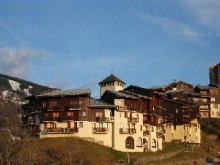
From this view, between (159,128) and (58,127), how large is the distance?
2594cm

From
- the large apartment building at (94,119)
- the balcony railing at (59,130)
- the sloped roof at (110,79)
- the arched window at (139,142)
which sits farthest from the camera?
the sloped roof at (110,79)

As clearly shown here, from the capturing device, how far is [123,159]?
280 ft

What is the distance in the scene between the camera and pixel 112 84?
116 metres

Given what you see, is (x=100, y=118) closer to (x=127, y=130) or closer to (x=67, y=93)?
(x=127, y=130)

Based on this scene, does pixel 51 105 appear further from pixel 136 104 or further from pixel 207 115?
pixel 207 115

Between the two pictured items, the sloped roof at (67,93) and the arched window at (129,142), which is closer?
the sloped roof at (67,93)

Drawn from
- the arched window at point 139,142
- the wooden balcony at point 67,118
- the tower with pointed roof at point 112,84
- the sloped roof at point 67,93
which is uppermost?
the tower with pointed roof at point 112,84

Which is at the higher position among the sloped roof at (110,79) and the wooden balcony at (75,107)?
the sloped roof at (110,79)

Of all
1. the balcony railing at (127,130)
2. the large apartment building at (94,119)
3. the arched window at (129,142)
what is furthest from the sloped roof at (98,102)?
the arched window at (129,142)

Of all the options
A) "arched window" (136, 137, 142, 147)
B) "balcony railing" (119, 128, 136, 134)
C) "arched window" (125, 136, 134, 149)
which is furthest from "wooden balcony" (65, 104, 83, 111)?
"arched window" (136, 137, 142, 147)

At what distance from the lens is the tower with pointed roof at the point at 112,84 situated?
4523 inches

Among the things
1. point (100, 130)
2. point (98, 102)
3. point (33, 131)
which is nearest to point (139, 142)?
point (100, 130)

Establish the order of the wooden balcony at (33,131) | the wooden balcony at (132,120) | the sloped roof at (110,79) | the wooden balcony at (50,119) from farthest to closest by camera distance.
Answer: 1. the sloped roof at (110,79)
2. the wooden balcony at (33,131)
3. the wooden balcony at (132,120)
4. the wooden balcony at (50,119)

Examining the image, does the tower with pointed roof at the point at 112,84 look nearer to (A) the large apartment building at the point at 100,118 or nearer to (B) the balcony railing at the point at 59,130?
(A) the large apartment building at the point at 100,118
